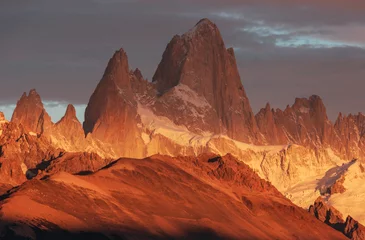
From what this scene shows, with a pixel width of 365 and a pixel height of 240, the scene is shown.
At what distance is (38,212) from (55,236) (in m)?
6.98

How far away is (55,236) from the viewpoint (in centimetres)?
18888

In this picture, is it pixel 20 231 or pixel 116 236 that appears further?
pixel 116 236

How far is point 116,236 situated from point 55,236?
1171cm

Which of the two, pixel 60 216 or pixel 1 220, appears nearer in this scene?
pixel 1 220

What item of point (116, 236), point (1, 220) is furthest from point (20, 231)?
point (116, 236)

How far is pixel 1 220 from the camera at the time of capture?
185625 mm

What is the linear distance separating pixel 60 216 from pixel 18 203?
5.17 meters

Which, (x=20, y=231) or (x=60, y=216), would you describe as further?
(x=60, y=216)

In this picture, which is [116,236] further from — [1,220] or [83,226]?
[1,220]

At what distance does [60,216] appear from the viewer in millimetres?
197625

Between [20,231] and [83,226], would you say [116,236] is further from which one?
[20,231]

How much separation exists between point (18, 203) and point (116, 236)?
36.2ft

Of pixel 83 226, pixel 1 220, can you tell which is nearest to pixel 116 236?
pixel 83 226

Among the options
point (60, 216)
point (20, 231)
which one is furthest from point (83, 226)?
point (20, 231)
